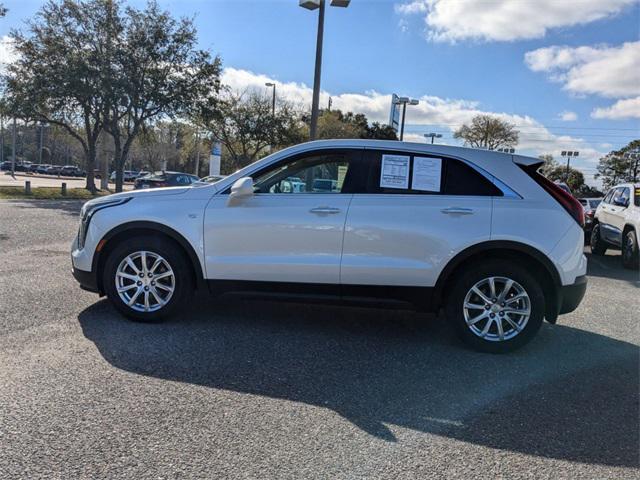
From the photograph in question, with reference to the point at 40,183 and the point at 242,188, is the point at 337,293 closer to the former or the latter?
the point at 242,188

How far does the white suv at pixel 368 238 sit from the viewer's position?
452 cm

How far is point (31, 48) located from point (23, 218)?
14.5 metres

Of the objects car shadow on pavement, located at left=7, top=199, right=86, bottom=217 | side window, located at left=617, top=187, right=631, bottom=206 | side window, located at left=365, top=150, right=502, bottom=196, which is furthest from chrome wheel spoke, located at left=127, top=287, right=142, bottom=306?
car shadow on pavement, located at left=7, top=199, right=86, bottom=217

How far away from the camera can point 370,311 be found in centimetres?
580

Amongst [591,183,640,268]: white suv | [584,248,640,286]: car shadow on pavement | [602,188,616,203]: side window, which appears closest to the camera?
[584,248,640,286]: car shadow on pavement

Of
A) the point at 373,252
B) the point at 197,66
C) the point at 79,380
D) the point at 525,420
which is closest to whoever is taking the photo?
the point at 525,420

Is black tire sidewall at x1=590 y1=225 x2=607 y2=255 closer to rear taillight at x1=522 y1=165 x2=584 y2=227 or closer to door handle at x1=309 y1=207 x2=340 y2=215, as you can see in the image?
rear taillight at x1=522 y1=165 x2=584 y2=227

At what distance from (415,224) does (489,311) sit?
1.03 metres

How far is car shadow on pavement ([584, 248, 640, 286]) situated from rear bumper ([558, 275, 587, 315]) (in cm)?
508

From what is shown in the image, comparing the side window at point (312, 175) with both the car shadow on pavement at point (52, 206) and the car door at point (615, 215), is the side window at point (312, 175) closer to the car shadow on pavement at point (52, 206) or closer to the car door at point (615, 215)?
the car door at point (615, 215)

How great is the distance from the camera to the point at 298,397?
3.54 m

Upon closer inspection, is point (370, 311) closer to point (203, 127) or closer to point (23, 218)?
point (23, 218)

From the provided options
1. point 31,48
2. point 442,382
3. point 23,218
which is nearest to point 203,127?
point 31,48

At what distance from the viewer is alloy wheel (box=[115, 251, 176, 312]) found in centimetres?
482
